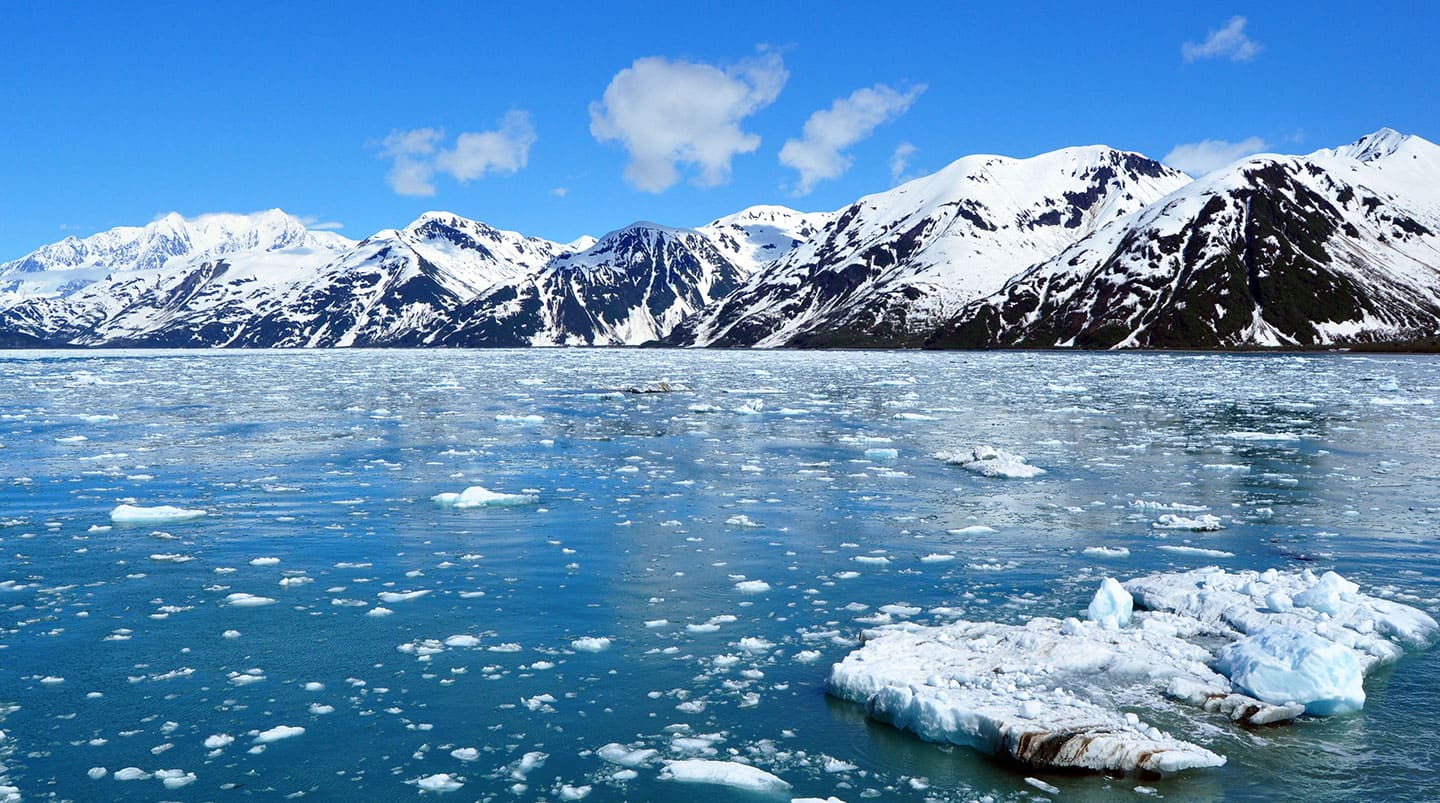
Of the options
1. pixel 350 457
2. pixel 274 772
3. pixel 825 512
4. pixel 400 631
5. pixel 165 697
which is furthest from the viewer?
pixel 350 457

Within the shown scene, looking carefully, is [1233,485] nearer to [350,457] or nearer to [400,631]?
[400,631]

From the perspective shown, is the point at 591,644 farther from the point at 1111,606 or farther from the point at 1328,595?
the point at 1328,595

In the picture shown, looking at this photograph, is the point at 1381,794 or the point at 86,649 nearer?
the point at 1381,794

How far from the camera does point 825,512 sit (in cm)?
2514

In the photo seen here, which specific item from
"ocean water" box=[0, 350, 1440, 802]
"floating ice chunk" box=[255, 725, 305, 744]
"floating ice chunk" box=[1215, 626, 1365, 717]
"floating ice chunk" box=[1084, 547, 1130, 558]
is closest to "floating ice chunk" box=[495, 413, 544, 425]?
"ocean water" box=[0, 350, 1440, 802]

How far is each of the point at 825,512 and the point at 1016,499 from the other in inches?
217

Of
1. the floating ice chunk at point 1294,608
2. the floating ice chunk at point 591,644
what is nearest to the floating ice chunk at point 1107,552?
the floating ice chunk at point 1294,608

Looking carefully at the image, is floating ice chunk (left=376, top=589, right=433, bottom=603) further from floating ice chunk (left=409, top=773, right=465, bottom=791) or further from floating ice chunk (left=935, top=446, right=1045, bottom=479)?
floating ice chunk (left=935, top=446, right=1045, bottom=479)

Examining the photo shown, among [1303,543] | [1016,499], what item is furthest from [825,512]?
[1303,543]

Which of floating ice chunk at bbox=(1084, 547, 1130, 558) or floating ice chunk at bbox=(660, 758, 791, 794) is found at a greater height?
floating ice chunk at bbox=(1084, 547, 1130, 558)

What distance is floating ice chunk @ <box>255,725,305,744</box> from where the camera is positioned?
11.2m

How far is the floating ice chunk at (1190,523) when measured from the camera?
22.9 m

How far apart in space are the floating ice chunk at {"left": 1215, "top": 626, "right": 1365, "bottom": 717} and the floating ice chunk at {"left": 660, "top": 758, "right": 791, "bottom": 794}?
6.52 meters

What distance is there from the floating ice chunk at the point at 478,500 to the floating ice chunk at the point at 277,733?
1431cm
